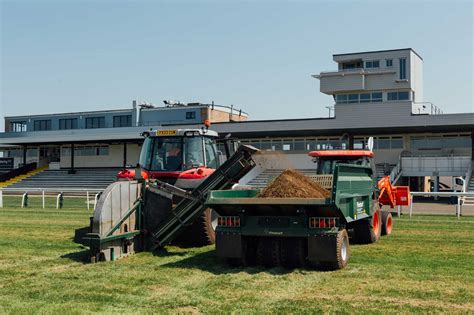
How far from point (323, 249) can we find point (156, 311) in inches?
131

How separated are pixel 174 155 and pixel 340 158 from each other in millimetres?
4374

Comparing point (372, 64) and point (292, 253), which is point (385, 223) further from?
point (372, 64)

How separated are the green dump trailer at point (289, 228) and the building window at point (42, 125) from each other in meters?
57.5

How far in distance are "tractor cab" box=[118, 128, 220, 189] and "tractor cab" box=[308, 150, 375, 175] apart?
9.76 ft

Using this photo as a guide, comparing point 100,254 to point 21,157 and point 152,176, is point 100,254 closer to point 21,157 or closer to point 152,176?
point 152,176

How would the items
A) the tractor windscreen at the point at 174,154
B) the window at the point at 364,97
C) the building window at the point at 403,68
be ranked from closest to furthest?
the tractor windscreen at the point at 174,154
the building window at the point at 403,68
the window at the point at 364,97

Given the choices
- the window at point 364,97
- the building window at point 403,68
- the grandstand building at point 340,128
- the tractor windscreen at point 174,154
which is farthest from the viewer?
the window at point 364,97

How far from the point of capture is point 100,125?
2367 inches

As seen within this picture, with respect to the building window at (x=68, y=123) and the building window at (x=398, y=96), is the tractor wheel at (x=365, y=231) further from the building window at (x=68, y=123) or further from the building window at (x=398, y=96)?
the building window at (x=68, y=123)

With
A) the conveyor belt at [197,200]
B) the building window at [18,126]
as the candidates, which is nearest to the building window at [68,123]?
the building window at [18,126]

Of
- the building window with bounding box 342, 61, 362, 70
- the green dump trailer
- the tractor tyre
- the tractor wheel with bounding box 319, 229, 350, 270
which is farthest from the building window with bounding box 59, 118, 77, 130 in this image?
the tractor wheel with bounding box 319, 229, 350, 270

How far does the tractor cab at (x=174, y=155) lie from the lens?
12703mm

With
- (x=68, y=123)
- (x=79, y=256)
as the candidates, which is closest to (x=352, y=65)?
(x=68, y=123)

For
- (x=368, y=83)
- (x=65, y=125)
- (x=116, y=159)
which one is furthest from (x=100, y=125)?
(x=368, y=83)
